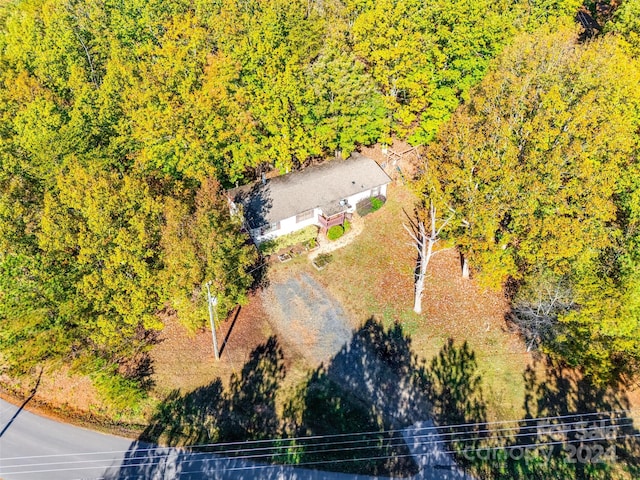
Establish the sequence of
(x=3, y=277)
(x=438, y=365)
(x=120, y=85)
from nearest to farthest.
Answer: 1. (x=3, y=277)
2. (x=438, y=365)
3. (x=120, y=85)

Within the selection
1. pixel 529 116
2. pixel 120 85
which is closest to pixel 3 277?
pixel 120 85

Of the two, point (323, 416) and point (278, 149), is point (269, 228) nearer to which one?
point (278, 149)

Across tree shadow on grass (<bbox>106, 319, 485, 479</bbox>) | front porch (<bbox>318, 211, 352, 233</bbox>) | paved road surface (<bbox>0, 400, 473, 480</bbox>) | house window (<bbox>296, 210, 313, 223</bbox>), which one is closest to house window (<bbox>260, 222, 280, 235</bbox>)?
house window (<bbox>296, 210, 313, 223</bbox>)

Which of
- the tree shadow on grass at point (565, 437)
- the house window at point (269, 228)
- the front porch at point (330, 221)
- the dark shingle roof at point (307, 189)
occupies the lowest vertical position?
the tree shadow on grass at point (565, 437)

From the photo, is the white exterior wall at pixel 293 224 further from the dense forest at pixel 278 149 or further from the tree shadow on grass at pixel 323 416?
the tree shadow on grass at pixel 323 416

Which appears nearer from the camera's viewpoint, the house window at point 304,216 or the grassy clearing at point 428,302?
the grassy clearing at point 428,302

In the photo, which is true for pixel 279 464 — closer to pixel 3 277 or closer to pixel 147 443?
pixel 147 443

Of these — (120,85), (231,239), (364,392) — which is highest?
(120,85)

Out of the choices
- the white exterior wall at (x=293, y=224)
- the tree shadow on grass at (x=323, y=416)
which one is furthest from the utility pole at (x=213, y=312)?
the white exterior wall at (x=293, y=224)
